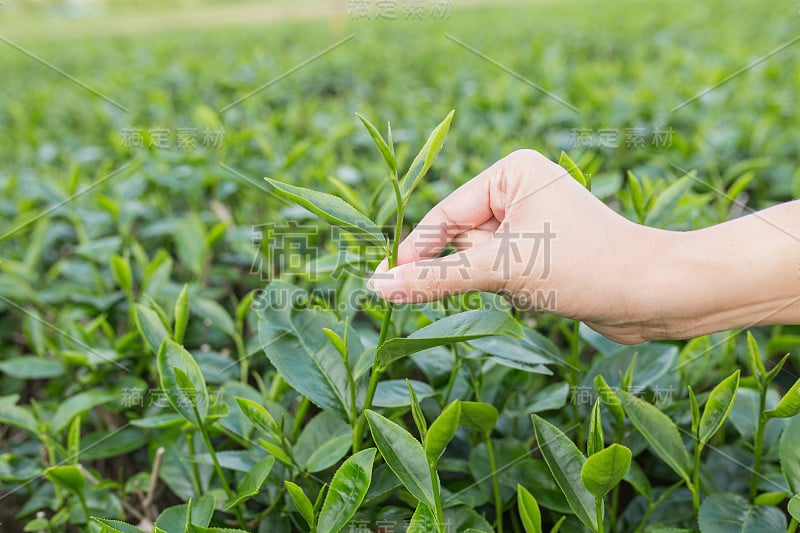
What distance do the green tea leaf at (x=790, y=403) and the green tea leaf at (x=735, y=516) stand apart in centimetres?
17

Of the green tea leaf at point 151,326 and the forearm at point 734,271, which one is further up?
the forearm at point 734,271

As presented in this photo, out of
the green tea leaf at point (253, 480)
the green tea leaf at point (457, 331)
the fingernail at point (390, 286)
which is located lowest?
the green tea leaf at point (253, 480)

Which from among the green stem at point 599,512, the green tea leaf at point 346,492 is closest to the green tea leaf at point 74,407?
the green tea leaf at point 346,492

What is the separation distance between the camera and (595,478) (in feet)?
2.80

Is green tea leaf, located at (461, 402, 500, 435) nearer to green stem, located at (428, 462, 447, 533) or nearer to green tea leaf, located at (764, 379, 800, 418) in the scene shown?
green stem, located at (428, 462, 447, 533)

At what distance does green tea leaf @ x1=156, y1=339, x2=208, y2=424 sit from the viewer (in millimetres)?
1037

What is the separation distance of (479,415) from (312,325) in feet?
1.14

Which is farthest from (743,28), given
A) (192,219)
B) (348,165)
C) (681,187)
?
(192,219)

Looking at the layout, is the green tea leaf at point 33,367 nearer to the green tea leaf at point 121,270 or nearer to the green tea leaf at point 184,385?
the green tea leaf at point 121,270

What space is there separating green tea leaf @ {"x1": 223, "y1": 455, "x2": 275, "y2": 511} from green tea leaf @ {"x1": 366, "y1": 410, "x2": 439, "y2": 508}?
195 mm

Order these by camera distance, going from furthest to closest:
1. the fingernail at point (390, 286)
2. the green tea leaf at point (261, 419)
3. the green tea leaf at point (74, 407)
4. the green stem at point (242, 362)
A: 1. the green stem at point (242, 362)
2. the green tea leaf at point (74, 407)
3. the green tea leaf at point (261, 419)
4. the fingernail at point (390, 286)

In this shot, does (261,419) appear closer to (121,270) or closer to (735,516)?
(121,270)

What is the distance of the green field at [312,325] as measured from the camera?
1102mm

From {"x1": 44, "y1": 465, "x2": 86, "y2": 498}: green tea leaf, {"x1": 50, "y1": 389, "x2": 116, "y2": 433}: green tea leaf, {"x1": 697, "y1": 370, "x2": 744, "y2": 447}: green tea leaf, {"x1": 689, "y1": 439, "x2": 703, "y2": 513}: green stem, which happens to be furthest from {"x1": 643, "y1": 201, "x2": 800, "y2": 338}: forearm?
{"x1": 50, "y1": 389, "x2": 116, "y2": 433}: green tea leaf
